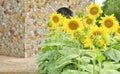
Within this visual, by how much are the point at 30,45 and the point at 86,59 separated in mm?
8089

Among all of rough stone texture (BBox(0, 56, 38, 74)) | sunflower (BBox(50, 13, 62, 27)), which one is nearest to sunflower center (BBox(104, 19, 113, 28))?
sunflower (BBox(50, 13, 62, 27))

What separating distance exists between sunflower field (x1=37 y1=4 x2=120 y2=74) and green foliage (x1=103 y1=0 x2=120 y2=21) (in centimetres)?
1152

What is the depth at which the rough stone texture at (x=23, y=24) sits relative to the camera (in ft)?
37.2

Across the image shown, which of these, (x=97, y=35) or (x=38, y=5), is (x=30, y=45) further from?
(x=97, y=35)

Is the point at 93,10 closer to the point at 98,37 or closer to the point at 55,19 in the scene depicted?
the point at 55,19

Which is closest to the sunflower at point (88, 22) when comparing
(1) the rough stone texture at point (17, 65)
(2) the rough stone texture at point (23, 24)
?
(1) the rough stone texture at point (17, 65)

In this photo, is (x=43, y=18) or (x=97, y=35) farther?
(x=43, y=18)

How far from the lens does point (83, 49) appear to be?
161 inches

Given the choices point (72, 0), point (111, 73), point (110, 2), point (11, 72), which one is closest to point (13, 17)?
point (72, 0)

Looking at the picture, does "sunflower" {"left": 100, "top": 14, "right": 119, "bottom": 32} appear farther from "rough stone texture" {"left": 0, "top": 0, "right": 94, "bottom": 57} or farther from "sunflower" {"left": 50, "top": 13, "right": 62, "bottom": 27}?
"rough stone texture" {"left": 0, "top": 0, "right": 94, "bottom": 57}

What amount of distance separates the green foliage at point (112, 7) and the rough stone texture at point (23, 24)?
4641 mm

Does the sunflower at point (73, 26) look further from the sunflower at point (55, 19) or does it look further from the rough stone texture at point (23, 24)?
the rough stone texture at point (23, 24)

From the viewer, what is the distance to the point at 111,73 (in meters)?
3.22

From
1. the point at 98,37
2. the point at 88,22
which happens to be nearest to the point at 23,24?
the point at 88,22
